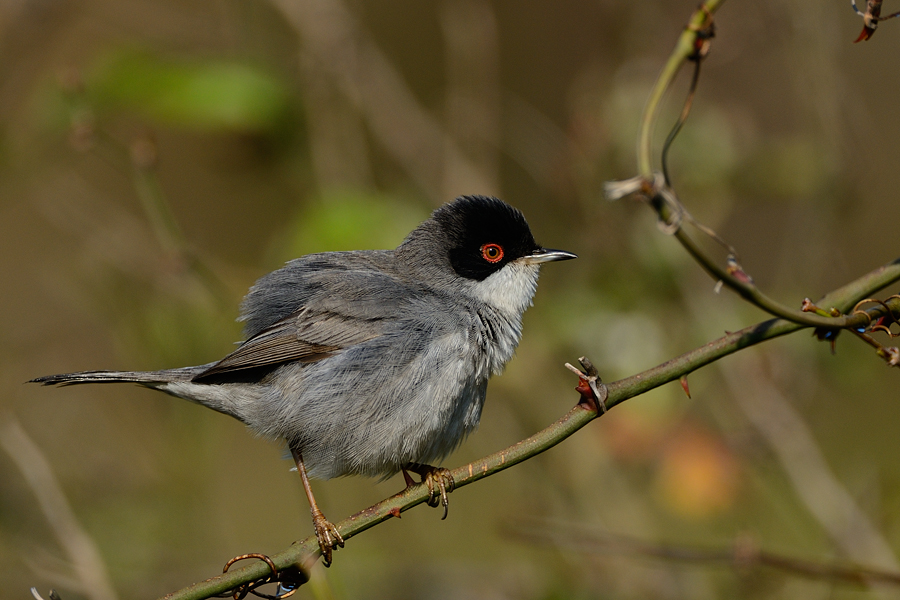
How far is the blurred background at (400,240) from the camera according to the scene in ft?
12.3

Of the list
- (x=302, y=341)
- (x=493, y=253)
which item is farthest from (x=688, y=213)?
(x=302, y=341)

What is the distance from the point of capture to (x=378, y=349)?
3.09m

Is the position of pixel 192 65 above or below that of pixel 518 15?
below

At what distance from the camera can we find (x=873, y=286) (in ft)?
6.34

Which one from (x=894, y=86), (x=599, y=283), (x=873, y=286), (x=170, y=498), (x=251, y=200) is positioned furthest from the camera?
(x=251, y=200)

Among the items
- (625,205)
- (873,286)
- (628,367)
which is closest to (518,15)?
(625,205)

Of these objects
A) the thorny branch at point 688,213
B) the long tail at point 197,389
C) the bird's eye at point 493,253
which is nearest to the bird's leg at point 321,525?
the long tail at point 197,389

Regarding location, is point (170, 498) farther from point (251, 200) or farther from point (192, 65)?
point (251, 200)

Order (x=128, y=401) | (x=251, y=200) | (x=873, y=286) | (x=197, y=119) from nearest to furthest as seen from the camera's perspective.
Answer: (x=873, y=286), (x=197, y=119), (x=128, y=401), (x=251, y=200)

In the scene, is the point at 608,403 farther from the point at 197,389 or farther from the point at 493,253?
the point at 197,389

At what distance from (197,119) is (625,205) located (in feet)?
7.91

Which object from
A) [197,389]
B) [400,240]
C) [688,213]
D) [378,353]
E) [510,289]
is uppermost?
[400,240]

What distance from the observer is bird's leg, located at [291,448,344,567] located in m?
2.83

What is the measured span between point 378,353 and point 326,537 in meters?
0.71
